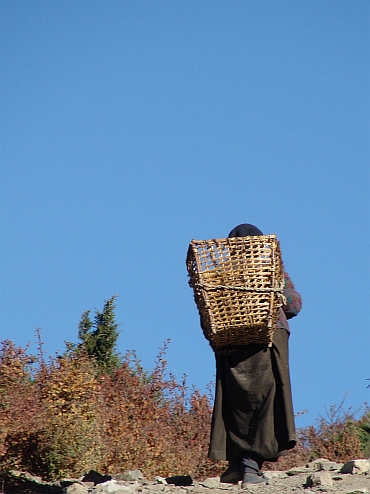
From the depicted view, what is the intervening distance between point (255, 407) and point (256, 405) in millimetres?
18

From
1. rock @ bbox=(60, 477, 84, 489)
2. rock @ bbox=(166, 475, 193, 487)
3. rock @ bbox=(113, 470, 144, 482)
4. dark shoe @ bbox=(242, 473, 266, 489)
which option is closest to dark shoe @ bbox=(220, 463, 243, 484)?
dark shoe @ bbox=(242, 473, 266, 489)

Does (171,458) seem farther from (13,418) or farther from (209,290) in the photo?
(209,290)

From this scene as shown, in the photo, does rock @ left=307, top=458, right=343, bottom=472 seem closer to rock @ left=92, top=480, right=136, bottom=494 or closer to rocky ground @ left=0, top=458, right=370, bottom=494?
rocky ground @ left=0, top=458, right=370, bottom=494

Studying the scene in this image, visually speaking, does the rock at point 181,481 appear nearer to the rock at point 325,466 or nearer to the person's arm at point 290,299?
the rock at point 325,466

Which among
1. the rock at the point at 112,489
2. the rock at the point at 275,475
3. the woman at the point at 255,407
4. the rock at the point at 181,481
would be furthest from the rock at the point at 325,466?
the rock at the point at 112,489

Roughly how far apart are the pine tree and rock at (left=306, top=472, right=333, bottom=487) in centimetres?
399

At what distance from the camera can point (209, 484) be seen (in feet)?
25.4

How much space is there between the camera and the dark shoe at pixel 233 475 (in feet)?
25.4

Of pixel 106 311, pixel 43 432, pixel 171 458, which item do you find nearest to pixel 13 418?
pixel 43 432

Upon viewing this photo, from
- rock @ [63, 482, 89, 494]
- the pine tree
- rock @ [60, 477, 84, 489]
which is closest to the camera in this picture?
rock @ [63, 482, 89, 494]

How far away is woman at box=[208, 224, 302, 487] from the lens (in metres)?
7.66

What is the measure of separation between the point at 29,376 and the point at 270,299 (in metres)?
2.94

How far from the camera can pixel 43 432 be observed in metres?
8.27

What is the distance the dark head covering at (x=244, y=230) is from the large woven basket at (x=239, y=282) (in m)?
0.68
